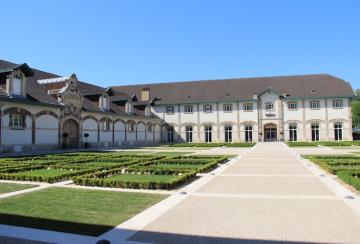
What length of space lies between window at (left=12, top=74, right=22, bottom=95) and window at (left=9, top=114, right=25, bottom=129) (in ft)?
5.84

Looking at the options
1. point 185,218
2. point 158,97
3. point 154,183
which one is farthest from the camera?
point 158,97

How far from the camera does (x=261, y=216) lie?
666cm

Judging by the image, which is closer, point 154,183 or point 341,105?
point 154,183

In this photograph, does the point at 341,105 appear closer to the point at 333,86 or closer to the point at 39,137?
the point at 333,86

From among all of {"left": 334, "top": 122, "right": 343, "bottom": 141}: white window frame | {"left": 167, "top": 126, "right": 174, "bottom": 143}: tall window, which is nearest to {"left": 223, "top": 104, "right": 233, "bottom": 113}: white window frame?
{"left": 167, "top": 126, "right": 174, "bottom": 143}: tall window

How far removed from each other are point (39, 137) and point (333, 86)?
131 ft

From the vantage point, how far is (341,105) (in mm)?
47312

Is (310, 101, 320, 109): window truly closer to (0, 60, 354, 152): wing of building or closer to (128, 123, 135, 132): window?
(0, 60, 354, 152): wing of building

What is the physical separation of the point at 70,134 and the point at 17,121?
6.95 meters

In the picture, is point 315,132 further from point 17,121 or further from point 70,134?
point 17,121

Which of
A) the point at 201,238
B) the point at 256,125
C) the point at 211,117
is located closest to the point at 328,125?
the point at 256,125

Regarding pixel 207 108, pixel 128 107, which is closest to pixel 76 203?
pixel 128 107

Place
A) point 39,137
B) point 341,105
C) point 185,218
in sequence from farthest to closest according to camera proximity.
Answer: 1. point 341,105
2. point 39,137
3. point 185,218

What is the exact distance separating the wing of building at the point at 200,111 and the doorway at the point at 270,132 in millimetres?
143
